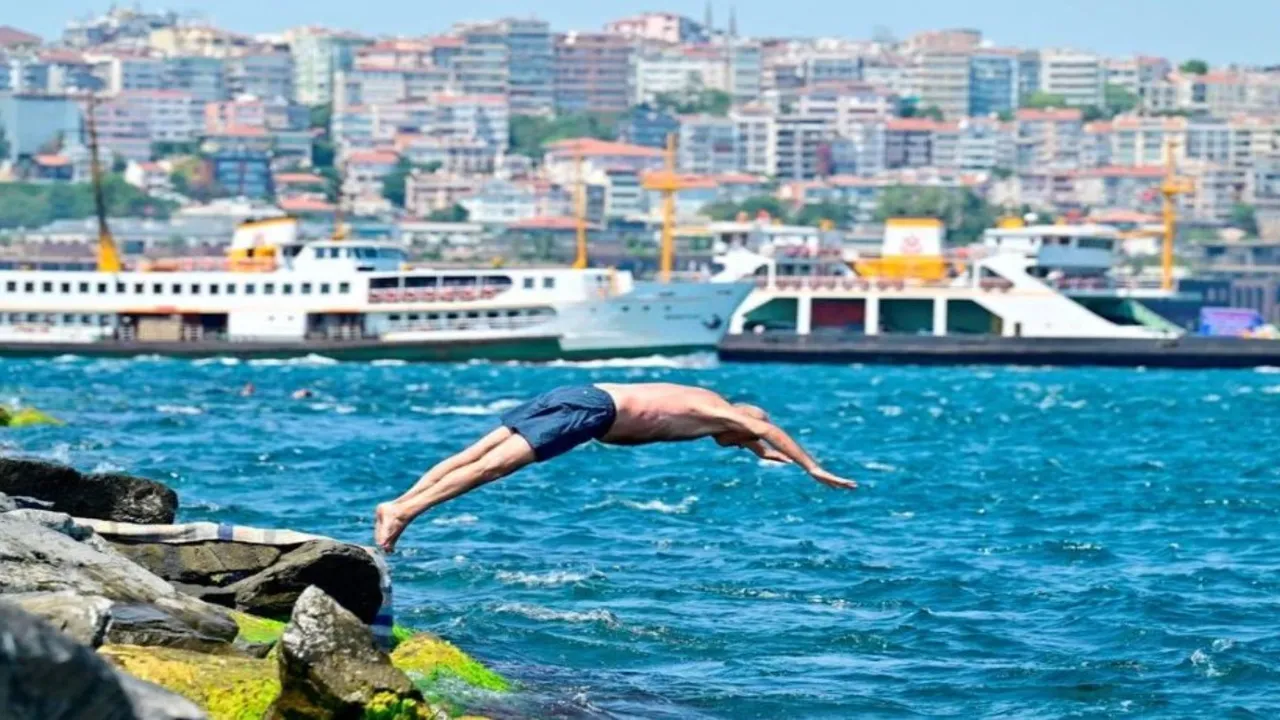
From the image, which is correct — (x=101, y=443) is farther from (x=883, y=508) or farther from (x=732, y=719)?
(x=732, y=719)

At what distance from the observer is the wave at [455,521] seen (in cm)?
2368

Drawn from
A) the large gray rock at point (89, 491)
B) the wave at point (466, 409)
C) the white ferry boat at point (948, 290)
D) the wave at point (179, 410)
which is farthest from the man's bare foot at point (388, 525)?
the white ferry boat at point (948, 290)

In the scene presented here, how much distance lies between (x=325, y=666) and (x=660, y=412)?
1.52 meters

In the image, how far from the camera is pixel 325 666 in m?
11.0

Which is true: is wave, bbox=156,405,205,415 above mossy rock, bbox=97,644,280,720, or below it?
below

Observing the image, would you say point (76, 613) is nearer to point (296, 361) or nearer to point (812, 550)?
point (812, 550)

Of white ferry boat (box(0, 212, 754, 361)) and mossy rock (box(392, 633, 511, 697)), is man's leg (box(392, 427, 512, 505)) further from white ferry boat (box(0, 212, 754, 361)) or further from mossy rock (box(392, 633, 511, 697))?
white ferry boat (box(0, 212, 754, 361))

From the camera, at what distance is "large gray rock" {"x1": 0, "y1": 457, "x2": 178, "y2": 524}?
14.9 m

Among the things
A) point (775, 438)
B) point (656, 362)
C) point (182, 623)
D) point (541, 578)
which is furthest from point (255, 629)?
point (656, 362)

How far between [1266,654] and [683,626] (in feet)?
10.5

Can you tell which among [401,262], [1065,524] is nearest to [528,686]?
[1065,524]

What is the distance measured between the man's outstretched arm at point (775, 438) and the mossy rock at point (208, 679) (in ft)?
6.42

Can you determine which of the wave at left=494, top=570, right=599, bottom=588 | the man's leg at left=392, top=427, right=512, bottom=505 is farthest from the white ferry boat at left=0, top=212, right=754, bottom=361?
the man's leg at left=392, top=427, right=512, bottom=505

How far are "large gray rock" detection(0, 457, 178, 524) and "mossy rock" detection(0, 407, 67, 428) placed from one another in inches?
713
